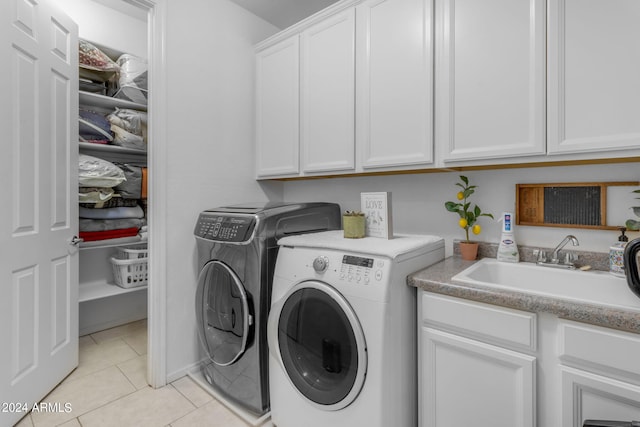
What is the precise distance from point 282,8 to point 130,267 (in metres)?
2.37

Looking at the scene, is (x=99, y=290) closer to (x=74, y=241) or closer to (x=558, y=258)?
(x=74, y=241)

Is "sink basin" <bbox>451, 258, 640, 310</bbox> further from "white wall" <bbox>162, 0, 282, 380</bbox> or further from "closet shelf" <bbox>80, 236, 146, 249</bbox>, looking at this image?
"closet shelf" <bbox>80, 236, 146, 249</bbox>

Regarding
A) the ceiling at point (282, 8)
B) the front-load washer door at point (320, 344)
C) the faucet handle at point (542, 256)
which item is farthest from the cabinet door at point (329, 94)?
the faucet handle at point (542, 256)

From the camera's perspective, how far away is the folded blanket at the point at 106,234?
237 centimetres

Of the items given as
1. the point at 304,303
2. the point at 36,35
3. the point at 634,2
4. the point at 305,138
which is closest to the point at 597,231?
the point at 634,2

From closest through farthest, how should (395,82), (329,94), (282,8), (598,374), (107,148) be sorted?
(598,374) → (395,82) → (329,94) → (282,8) → (107,148)

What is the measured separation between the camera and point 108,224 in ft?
8.08

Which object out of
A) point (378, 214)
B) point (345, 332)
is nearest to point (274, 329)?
point (345, 332)

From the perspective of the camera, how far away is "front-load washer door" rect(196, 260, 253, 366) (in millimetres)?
1664

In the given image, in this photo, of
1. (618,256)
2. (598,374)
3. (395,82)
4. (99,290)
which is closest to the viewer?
(598,374)

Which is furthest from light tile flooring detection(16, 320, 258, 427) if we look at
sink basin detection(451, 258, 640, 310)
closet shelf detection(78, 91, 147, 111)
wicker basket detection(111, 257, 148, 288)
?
closet shelf detection(78, 91, 147, 111)

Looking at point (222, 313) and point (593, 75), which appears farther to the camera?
point (222, 313)

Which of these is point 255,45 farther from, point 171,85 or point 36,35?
point 36,35

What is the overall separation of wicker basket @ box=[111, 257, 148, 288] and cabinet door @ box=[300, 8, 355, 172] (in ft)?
5.59
